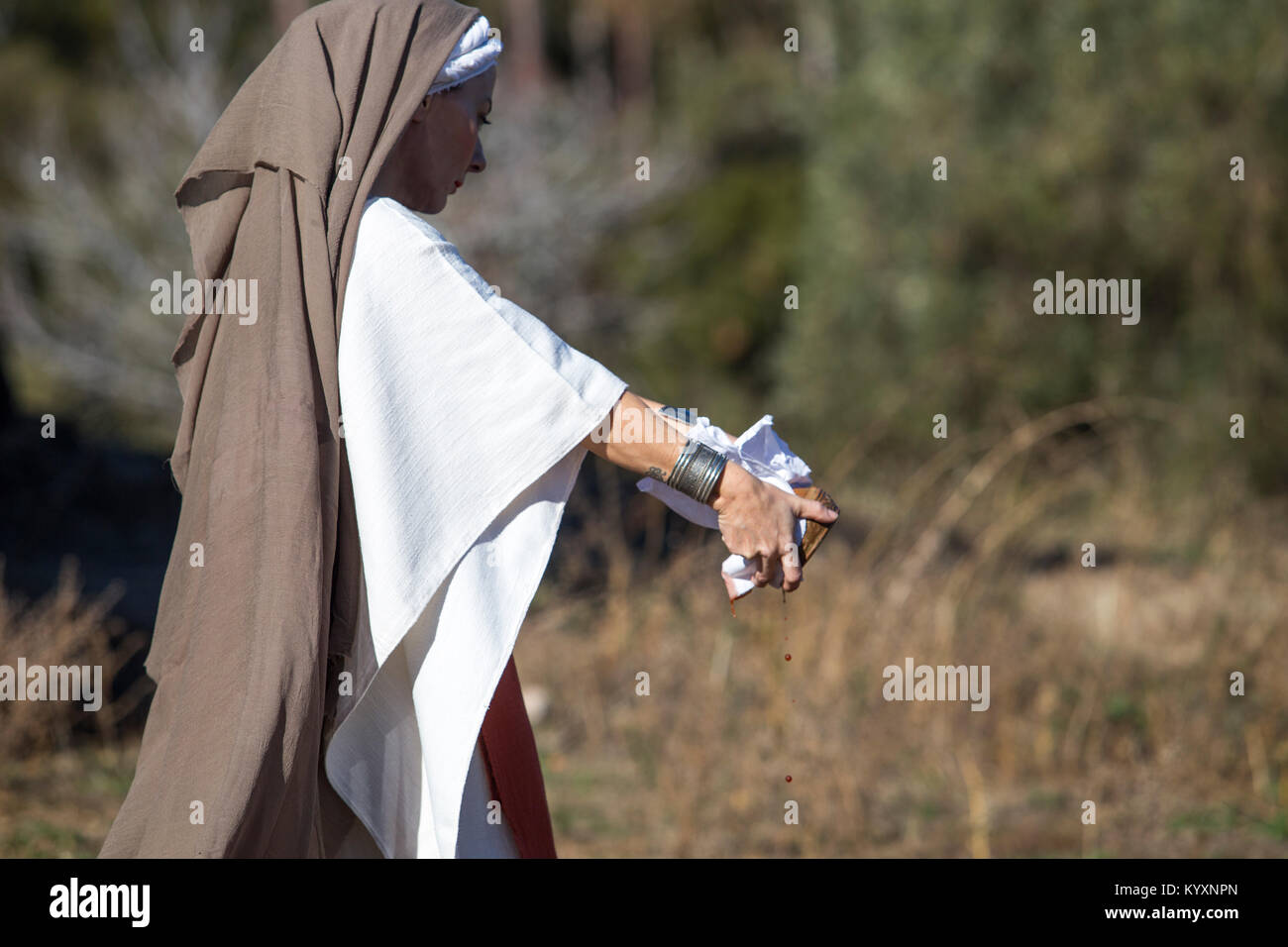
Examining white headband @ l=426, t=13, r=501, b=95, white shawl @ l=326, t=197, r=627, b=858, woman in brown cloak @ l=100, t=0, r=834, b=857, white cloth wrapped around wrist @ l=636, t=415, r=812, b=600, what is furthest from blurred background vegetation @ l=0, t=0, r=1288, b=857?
white headband @ l=426, t=13, r=501, b=95

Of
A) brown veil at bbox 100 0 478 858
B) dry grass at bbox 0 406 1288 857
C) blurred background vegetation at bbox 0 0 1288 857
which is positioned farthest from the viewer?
blurred background vegetation at bbox 0 0 1288 857

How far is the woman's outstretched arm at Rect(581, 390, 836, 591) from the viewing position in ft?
7.18

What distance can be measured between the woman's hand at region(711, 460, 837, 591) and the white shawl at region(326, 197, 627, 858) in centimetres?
25

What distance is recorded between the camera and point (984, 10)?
11445 millimetres

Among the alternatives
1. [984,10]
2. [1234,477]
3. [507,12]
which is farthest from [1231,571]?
[507,12]

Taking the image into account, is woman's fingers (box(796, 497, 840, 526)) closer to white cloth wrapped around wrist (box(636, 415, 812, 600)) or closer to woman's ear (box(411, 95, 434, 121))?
white cloth wrapped around wrist (box(636, 415, 812, 600))

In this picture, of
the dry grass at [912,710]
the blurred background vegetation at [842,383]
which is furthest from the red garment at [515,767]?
the blurred background vegetation at [842,383]

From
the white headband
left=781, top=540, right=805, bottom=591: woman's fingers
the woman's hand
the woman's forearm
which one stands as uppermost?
the white headband

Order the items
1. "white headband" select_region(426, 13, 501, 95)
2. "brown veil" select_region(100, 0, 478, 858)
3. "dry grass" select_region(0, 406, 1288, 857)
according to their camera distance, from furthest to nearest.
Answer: "dry grass" select_region(0, 406, 1288, 857), "white headband" select_region(426, 13, 501, 95), "brown veil" select_region(100, 0, 478, 858)

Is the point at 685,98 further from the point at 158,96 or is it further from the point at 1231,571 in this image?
the point at 1231,571

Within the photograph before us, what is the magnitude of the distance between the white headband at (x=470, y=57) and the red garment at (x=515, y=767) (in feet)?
3.43

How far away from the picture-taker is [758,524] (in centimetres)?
219

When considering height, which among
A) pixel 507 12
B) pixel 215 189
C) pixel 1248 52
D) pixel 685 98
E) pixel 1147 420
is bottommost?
pixel 215 189

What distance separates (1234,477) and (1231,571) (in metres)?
4.37
